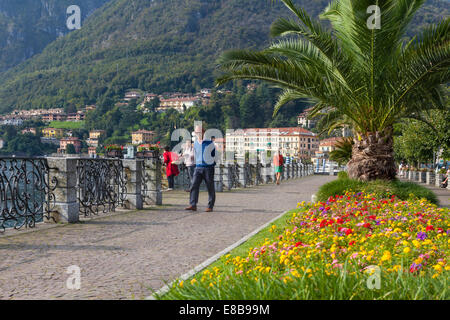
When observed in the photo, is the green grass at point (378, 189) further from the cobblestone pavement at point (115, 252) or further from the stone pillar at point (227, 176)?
the stone pillar at point (227, 176)

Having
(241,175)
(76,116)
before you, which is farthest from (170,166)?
(76,116)

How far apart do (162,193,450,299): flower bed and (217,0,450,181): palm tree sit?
17.0 ft

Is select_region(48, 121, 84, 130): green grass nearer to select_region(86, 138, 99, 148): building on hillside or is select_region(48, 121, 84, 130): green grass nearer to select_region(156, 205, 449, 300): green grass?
select_region(86, 138, 99, 148): building on hillside

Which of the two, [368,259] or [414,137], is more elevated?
[414,137]

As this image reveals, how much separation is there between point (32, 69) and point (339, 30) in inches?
7286

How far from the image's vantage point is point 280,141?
141875mm

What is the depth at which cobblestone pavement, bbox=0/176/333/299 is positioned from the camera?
448cm

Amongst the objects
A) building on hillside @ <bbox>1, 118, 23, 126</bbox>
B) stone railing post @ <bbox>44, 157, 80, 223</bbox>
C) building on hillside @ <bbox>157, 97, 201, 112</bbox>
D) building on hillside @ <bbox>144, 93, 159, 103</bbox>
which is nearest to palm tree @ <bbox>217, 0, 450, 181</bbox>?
stone railing post @ <bbox>44, 157, 80, 223</bbox>

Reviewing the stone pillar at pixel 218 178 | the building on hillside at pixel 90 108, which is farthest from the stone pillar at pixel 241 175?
the building on hillside at pixel 90 108

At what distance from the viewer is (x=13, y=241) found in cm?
693

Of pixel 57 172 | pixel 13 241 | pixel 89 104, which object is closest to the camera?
pixel 13 241

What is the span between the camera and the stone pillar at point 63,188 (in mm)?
8852
